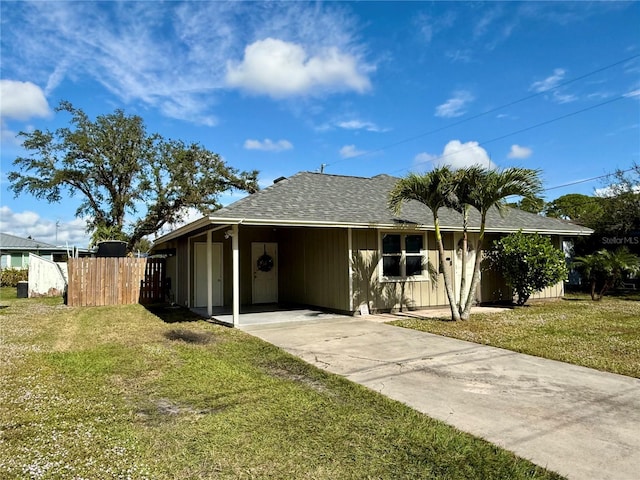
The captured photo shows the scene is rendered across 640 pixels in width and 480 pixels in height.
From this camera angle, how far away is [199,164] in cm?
3053

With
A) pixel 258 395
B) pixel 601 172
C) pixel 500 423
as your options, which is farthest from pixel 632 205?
pixel 258 395

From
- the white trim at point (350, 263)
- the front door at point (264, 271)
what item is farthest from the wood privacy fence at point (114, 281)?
the white trim at point (350, 263)

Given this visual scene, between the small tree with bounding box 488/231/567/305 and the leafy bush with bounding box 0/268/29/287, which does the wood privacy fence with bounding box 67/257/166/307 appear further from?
the leafy bush with bounding box 0/268/29/287

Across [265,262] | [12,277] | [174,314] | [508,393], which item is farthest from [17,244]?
[508,393]

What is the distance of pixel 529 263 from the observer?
1137 cm

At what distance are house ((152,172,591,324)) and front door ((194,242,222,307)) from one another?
0.03 metres

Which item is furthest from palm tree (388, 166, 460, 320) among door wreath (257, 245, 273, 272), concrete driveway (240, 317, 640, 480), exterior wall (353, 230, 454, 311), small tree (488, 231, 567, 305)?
door wreath (257, 245, 273, 272)

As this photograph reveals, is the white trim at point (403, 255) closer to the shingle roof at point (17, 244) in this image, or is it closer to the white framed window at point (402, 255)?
the white framed window at point (402, 255)

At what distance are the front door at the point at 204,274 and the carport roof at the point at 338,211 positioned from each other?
3.82 ft

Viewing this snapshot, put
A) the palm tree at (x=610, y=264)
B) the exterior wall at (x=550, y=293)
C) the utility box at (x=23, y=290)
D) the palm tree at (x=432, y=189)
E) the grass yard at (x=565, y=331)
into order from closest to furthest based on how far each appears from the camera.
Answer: the grass yard at (x=565, y=331), the palm tree at (x=432, y=189), the palm tree at (x=610, y=264), the exterior wall at (x=550, y=293), the utility box at (x=23, y=290)

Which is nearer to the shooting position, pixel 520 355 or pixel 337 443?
pixel 337 443

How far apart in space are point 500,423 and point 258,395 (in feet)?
8.02

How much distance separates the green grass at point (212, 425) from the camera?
2859 mm

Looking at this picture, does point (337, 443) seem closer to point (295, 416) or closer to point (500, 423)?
point (295, 416)
